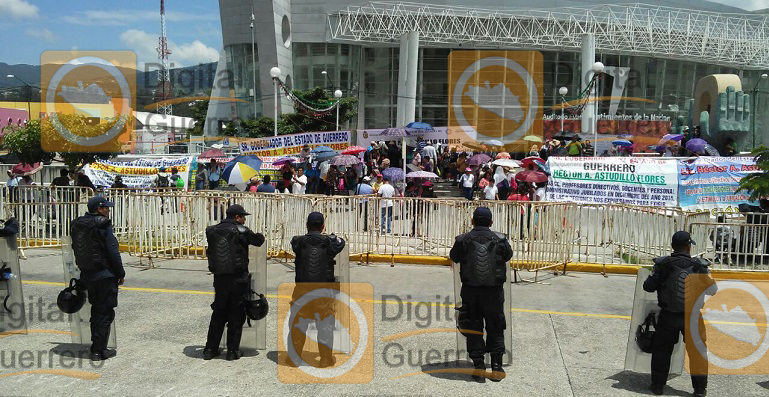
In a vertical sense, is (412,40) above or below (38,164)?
above

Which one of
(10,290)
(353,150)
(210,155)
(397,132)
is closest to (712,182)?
(397,132)

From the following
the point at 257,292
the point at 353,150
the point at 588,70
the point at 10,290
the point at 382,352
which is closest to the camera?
the point at 257,292

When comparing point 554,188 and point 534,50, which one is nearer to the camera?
point 554,188

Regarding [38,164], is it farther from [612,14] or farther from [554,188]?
[612,14]

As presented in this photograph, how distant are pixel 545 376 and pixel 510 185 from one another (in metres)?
11.0

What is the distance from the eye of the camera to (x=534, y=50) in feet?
154

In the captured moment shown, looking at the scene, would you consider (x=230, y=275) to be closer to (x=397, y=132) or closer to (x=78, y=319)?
(x=78, y=319)

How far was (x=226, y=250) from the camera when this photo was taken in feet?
21.0

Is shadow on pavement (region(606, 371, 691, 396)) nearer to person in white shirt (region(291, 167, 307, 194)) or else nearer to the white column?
person in white shirt (region(291, 167, 307, 194))

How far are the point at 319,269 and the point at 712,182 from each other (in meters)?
12.7

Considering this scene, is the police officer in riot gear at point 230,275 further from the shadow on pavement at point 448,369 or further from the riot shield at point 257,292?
the shadow on pavement at point 448,369

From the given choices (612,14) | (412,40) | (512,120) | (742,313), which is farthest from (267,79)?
(742,313)

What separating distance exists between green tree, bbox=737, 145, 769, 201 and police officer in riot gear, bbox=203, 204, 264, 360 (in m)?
10.3

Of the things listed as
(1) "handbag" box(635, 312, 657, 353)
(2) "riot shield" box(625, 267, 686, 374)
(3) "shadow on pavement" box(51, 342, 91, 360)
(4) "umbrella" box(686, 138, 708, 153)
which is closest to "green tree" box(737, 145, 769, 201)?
(4) "umbrella" box(686, 138, 708, 153)
